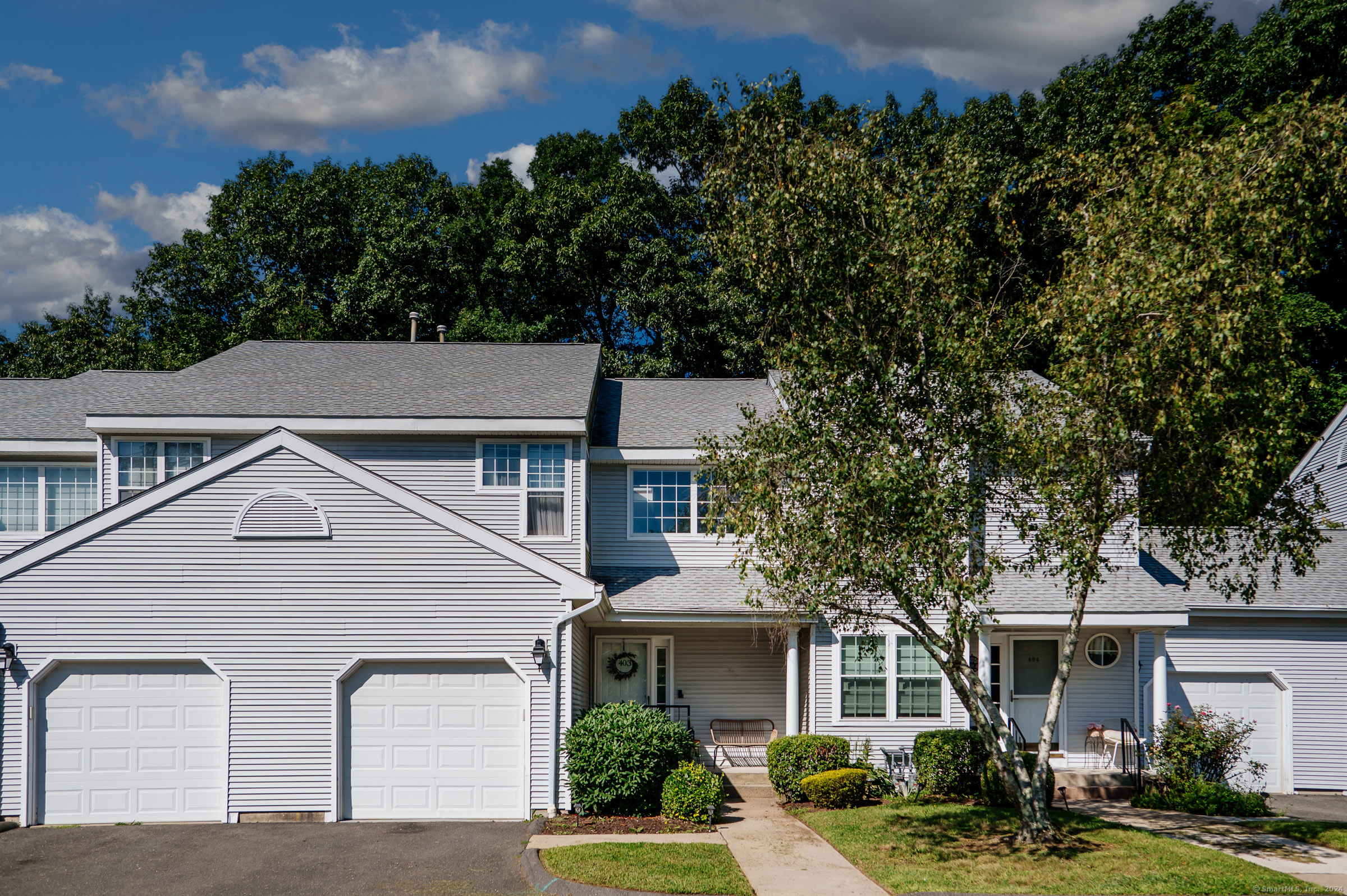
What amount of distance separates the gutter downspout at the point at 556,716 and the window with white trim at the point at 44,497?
33.1 feet

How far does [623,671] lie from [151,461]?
920 centimetres

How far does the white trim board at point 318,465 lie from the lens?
13.2 meters

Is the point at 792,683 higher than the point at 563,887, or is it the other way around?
the point at 792,683

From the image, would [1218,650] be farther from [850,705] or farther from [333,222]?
[333,222]

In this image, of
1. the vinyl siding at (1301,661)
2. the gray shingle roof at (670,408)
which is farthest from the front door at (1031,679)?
the gray shingle roof at (670,408)

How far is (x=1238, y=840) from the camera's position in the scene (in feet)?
40.1

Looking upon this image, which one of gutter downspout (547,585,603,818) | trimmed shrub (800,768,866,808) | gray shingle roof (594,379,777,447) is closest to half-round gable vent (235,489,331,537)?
gutter downspout (547,585,603,818)

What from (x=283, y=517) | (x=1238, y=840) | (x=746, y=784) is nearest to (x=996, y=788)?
(x=1238, y=840)

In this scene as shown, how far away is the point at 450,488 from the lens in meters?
16.7

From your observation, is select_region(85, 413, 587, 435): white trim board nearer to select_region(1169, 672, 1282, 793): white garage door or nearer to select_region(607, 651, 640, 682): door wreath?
select_region(607, 651, 640, 682): door wreath

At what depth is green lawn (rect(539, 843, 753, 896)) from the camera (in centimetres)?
988

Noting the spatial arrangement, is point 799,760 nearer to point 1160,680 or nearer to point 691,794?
point 691,794

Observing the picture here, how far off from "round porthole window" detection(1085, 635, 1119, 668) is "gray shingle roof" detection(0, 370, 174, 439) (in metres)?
18.3

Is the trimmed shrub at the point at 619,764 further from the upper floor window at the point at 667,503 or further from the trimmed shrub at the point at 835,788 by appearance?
the upper floor window at the point at 667,503
